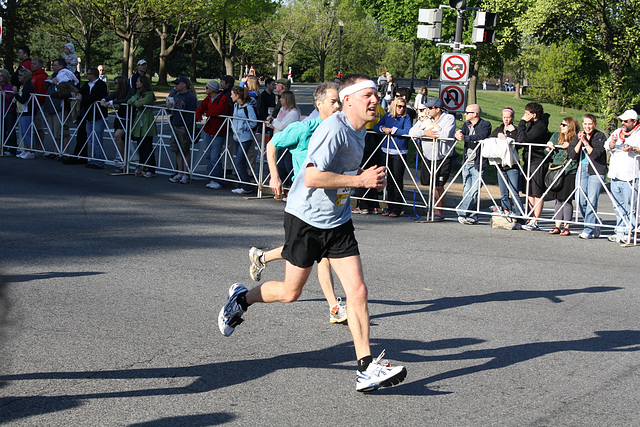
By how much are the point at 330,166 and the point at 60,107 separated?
11858 mm

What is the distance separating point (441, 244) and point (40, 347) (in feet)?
19.2

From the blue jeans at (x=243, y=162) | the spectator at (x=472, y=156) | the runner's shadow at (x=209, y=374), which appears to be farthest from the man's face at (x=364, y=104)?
the blue jeans at (x=243, y=162)

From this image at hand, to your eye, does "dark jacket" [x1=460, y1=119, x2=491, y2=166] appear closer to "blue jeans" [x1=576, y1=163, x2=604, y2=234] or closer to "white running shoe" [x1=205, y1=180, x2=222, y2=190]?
"blue jeans" [x1=576, y1=163, x2=604, y2=234]

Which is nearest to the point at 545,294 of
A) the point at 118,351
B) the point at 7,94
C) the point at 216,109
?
the point at 118,351

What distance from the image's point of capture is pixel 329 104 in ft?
20.0

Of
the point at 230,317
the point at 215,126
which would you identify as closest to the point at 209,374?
Result: the point at 230,317

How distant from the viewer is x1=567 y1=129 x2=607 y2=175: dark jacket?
10570 mm

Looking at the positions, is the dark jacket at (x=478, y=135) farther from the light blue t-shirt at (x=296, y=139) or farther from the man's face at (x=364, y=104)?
the man's face at (x=364, y=104)

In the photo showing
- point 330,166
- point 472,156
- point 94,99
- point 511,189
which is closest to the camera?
point 330,166

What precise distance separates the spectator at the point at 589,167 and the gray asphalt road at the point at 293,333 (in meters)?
0.90

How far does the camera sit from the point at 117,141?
14.4m

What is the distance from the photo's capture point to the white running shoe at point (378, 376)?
4.39m

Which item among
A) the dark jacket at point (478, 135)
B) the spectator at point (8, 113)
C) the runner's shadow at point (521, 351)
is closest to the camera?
the runner's shadow at point (521, 351)

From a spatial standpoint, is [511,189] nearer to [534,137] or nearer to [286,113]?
[534,137]
